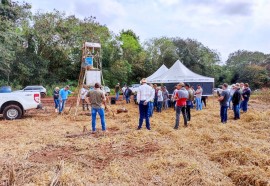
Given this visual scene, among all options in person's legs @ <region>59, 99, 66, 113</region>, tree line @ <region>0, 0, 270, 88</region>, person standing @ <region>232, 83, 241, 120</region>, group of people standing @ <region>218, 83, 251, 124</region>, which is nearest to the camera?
group of people standing @ <region>218, 83, 251, 124</region>

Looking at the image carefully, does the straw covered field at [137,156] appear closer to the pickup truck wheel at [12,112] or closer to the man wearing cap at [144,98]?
the man wearing cap at [144,98]

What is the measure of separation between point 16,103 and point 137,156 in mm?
8434

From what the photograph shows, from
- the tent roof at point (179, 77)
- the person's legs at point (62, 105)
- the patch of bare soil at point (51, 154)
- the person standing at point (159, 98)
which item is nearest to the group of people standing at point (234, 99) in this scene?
the person standing at point (159, 98)

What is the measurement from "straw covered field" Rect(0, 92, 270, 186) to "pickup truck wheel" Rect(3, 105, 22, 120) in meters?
2.70

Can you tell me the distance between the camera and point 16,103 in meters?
12.6

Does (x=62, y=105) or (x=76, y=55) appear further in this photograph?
(x=76, y=55)

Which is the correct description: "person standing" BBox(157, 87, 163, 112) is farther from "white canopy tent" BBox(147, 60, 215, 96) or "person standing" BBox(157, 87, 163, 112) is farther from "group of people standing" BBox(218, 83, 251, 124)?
"white canopy tent" BBox(147, 60, 215, 96)

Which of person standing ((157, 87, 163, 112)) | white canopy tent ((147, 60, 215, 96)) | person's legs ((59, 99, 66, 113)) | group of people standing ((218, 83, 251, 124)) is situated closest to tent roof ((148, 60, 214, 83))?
white canopy tent ((147, 60, 215, 96))

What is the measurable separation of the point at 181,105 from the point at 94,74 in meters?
4.71

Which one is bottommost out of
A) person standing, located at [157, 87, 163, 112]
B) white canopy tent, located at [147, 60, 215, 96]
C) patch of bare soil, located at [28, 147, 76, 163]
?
patch of bare soil, located at [28, 147, 76, 163]

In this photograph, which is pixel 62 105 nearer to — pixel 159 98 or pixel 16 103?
pixel 16 103

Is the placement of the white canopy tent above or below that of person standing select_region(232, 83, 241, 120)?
above

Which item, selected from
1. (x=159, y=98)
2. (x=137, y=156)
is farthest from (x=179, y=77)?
(x=137, y=156)

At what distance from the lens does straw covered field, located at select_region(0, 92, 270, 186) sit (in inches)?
185
